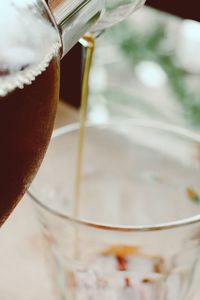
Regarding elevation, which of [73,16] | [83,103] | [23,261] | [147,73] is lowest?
[147,73]

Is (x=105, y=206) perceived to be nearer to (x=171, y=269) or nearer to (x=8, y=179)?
(x=171, y=269)

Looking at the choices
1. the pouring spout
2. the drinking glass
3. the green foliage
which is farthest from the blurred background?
the pouring spout

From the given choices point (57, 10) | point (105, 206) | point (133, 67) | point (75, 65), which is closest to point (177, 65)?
point (133, 67)

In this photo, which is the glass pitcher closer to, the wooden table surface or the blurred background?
the wooden table surface

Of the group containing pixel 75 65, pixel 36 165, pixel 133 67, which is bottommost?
pixel 133 67

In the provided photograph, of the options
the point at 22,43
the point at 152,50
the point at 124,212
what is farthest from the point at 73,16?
the point at 152,50

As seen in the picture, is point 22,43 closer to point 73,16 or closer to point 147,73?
point 73,16
